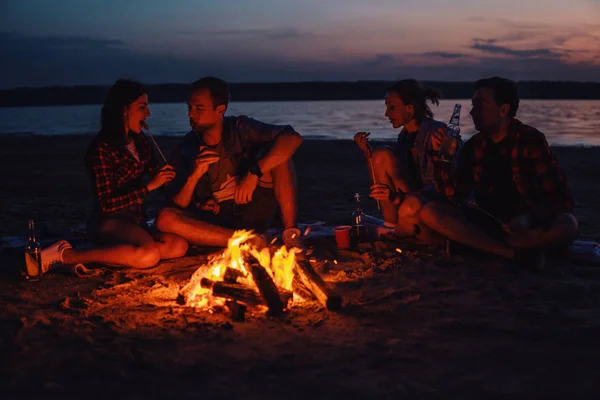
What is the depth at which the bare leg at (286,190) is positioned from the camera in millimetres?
5910

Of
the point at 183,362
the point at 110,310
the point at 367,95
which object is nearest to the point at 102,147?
the point at 110,310

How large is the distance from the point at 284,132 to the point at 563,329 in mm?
2880

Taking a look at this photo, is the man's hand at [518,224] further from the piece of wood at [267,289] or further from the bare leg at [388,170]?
the piece of wood at [267,289]

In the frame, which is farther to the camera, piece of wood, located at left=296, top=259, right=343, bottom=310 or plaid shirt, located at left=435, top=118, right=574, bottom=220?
plaid shirt, located at left=435, top=118, right=574, bottom=220

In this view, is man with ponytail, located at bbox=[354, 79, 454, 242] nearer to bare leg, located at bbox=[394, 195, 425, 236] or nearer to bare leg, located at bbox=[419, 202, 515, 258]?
bare leg, located at bbox=[394, 195, 425, 236]

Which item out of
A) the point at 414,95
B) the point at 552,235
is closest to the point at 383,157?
the point at 414,95

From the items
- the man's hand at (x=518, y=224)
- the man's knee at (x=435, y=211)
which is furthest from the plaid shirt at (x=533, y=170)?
the man's knee at (x=435, y=211)

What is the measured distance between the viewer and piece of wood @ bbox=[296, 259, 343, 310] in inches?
170

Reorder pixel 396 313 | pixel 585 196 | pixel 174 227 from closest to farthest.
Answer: pixel 396 313, pixel 174 227, pixel 585 196

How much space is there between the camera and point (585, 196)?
934 cm

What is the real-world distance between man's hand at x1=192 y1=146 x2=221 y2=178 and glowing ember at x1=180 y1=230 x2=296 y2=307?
2.81 ft

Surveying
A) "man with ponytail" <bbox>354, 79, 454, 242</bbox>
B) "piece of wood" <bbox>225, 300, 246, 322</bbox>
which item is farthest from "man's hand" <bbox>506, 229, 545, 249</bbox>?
"piece of wood" <bbox>225, 300, 246, 322</bbox>

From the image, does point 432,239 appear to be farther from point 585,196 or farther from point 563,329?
point 585,196

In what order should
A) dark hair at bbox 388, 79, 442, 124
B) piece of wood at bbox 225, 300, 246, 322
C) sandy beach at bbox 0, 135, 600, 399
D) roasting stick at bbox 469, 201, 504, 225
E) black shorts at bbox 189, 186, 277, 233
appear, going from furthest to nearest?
black shorts at bbox 189, 186, 277, 233, dark hair at bbox 388, 79, 442, 124, roasting stick at bbox 469, 201, 504, 225, piece of wood at bbox 225, 300, 246, 322, sandy beach at bbox 0, 135, 600, 399
